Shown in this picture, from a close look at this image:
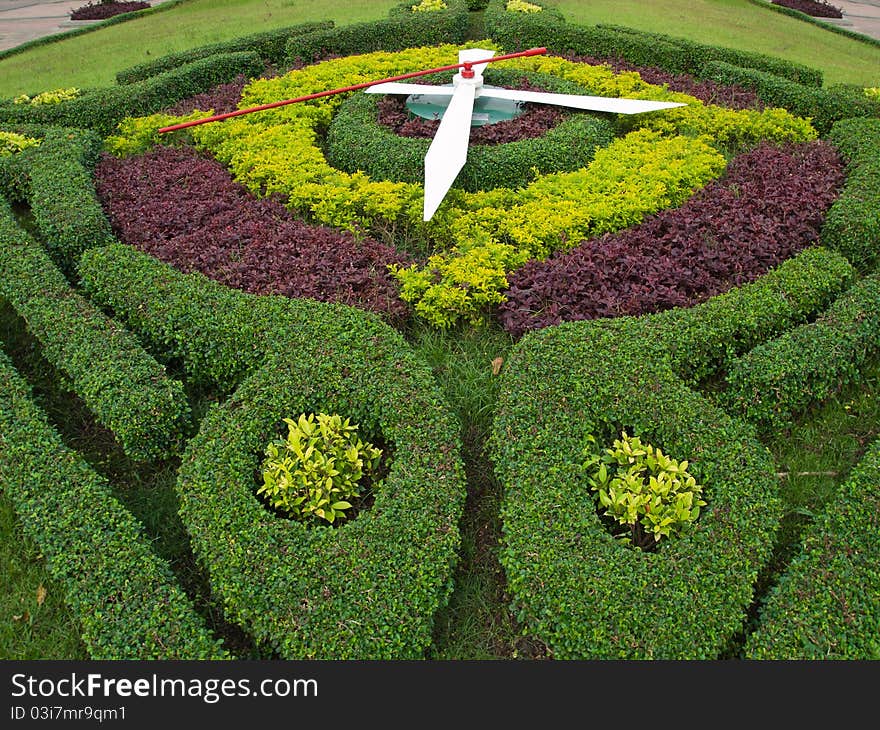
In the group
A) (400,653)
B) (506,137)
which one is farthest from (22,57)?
(400,653)

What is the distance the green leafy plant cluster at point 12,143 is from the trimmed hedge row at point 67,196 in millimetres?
→ 145

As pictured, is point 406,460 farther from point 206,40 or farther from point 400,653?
point 206,40

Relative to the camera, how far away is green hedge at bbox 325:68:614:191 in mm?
7332

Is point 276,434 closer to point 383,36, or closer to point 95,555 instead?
point 95,555

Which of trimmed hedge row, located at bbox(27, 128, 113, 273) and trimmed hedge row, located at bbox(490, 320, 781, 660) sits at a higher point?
trimmed hedge row, located at bbox(27, 128, 113, 273)

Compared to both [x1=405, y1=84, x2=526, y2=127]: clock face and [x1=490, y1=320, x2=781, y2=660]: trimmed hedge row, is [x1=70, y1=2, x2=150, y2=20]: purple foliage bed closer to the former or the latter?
[x1=405, y1=84, x2=526, y2=127]: clock face

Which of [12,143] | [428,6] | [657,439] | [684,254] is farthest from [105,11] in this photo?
[657,439]

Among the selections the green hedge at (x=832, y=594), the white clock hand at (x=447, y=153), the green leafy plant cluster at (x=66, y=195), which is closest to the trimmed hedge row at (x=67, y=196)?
the green leafy plant cluster at (x=66, y=195)

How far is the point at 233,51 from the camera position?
1159cm

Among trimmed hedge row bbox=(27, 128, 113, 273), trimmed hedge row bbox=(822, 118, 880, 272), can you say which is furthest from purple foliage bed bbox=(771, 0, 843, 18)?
trimmed hedge row bbox=(27, 128, 113, 273)

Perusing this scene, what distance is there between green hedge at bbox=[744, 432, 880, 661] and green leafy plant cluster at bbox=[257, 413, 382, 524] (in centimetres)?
235

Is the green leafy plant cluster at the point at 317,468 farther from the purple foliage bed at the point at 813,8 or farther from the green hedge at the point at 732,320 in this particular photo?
the purple foliage bed at the point at 813,8

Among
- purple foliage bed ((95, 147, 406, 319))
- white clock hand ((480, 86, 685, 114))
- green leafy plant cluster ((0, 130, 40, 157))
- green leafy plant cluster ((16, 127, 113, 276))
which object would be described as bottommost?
purple foliage bed ((95, 147, 406, 319))

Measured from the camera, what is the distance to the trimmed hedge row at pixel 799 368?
4727 millimetres
